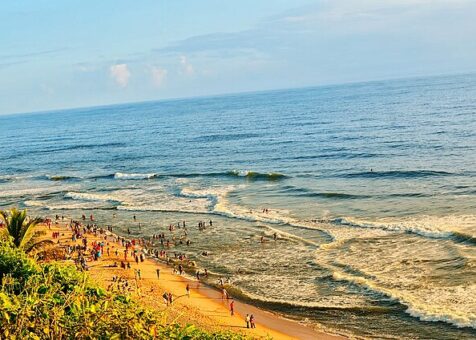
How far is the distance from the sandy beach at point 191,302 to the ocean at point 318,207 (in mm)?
1081

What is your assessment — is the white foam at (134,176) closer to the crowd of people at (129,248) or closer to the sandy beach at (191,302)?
the crowd of people at (129,248)

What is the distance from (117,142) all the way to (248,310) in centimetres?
8863

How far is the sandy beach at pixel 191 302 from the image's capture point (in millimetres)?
24719

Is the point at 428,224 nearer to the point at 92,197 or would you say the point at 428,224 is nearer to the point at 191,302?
the point at 191,302

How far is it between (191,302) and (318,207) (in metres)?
19.4

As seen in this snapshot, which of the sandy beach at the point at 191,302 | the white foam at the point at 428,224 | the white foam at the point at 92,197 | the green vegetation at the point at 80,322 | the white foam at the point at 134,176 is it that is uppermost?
the green vegetation at the point at 80,322

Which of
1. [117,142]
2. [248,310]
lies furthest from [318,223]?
[117,142]

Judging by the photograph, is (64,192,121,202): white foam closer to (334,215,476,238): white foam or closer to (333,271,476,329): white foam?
(334,215,476,238): white foam

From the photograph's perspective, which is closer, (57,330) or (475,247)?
(57,330)

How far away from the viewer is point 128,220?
4794 cm

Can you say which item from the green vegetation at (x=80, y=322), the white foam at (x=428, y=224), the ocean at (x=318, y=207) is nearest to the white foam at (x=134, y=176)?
the ocean at (x=318, y=207)

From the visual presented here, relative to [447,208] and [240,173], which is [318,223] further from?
[240,173]

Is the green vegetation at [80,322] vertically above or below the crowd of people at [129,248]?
above

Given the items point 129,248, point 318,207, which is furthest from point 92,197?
point 318,207
